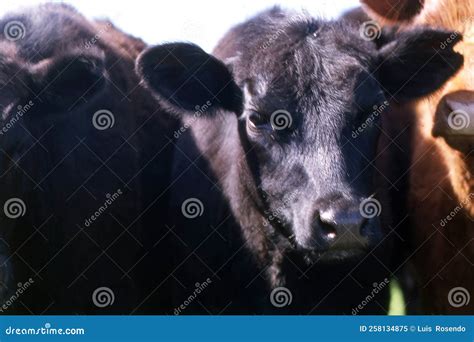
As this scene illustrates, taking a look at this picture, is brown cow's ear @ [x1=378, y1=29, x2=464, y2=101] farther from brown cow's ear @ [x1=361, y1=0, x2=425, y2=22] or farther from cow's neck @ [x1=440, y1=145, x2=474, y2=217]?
brown cow's ear @ [x1=361, y1=0, x2=425, y2=22]

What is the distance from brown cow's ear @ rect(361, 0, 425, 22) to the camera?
363cm

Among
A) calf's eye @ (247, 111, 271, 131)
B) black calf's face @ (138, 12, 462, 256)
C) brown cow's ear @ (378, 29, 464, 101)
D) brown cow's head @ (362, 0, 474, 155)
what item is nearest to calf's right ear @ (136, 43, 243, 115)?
black calf's face @ (138, 12, 462, 256)

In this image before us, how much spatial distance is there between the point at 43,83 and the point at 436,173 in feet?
5.24

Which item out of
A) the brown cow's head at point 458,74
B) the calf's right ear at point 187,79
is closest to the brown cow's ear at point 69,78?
the calf's right ear at point 187,79

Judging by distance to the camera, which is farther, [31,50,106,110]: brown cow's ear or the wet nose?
[31,50,106,110]: brown cow's ear

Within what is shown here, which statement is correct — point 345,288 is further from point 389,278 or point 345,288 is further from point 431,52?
point 431,52

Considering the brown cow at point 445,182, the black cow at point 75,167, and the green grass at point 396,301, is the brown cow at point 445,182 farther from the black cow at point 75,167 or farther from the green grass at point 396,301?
Result: the black cow at point 75,167

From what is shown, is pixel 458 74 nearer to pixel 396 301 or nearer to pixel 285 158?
pixel 285 158

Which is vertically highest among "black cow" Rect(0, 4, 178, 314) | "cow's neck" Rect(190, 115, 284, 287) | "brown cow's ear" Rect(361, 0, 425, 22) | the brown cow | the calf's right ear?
"brown cow's ear" Rect(361, 0, 425, 22)

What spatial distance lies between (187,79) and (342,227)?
33.6 inches

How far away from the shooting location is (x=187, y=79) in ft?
10.3

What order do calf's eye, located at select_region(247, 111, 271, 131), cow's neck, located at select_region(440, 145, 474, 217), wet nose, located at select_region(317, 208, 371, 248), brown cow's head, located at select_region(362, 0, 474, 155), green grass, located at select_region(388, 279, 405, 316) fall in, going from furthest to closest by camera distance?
1. green grass, located at select_region(388, 279, 405, 316)
2. cow's neck, located at select_region(440, 145, 474, 217)
3. brown cow's head, located at select_region(362, 0, 474, 155)
4. calf's eye, located at select_region(247, 111, 271, 131)
5. wet nose, located at select_region(317, 208, 371, 248)

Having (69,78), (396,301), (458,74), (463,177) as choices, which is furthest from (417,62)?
(69,78)

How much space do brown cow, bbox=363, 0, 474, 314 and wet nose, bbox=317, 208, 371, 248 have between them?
0.64 m
